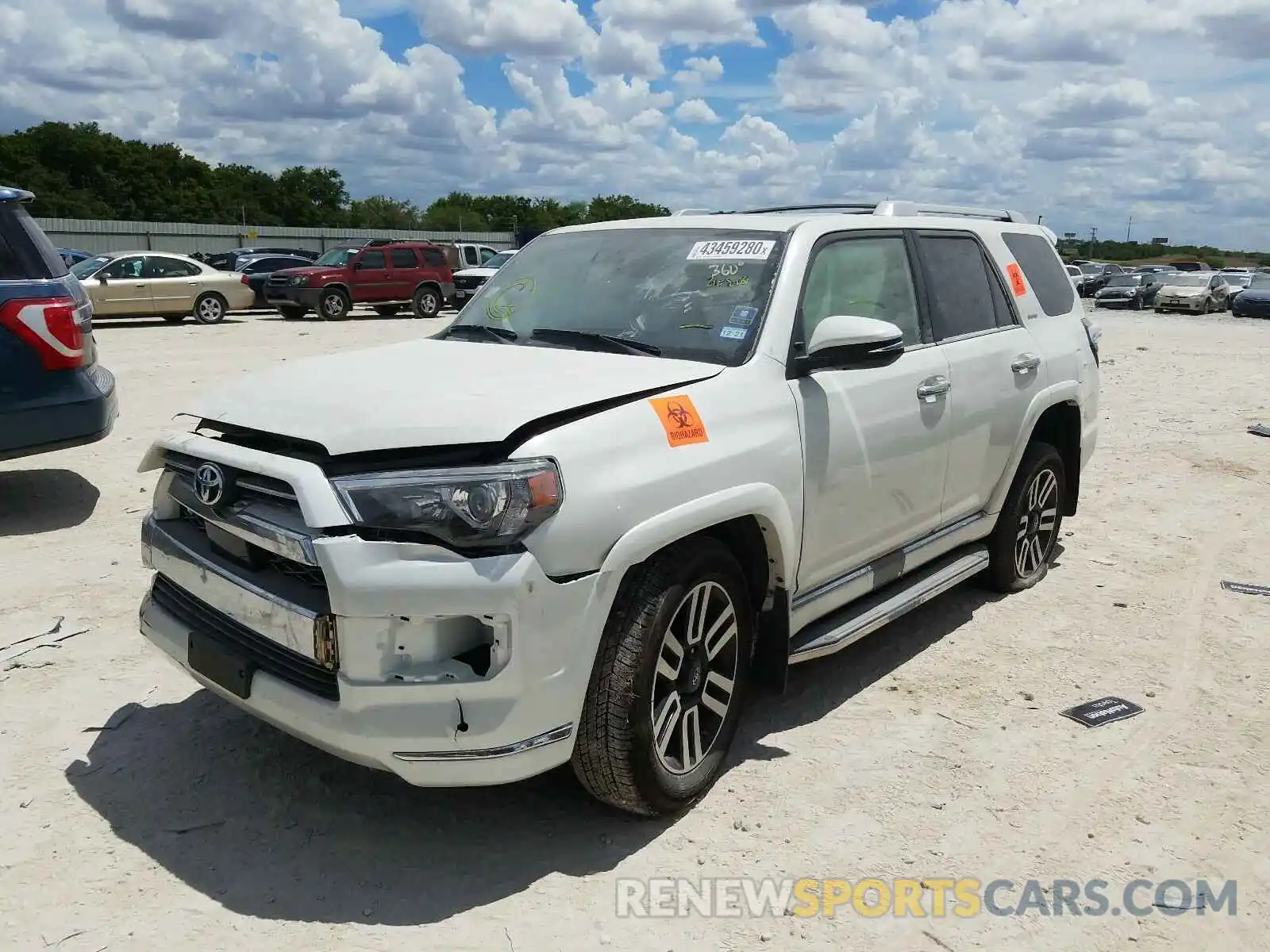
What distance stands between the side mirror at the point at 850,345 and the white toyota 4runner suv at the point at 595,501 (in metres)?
0.01

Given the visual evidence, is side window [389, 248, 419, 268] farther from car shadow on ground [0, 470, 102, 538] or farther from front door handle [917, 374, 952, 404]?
front door handle [917, 374, 952, 404]

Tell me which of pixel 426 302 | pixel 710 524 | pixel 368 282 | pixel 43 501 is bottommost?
pixel 43 501

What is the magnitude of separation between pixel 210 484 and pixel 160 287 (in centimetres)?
1997

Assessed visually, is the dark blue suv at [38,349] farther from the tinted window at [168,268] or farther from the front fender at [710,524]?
the tinted window at [168,268]

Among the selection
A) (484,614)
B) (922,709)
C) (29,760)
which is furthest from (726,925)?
(29,760)

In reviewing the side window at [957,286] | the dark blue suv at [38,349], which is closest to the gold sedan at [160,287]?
the dark blue suv at [38,349]

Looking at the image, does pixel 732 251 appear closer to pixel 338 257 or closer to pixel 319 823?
pixel 319 823

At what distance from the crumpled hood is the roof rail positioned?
169 cm

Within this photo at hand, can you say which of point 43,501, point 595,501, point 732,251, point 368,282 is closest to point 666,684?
A: point 595,501

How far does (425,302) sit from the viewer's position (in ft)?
81.7

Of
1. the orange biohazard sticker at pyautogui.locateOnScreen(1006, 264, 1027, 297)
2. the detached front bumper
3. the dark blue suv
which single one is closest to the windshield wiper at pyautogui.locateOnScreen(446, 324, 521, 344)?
the detached front bumper

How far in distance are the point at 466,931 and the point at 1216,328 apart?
3031 cm

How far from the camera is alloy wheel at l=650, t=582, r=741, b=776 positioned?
3205mm

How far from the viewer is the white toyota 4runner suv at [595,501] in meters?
2.74
